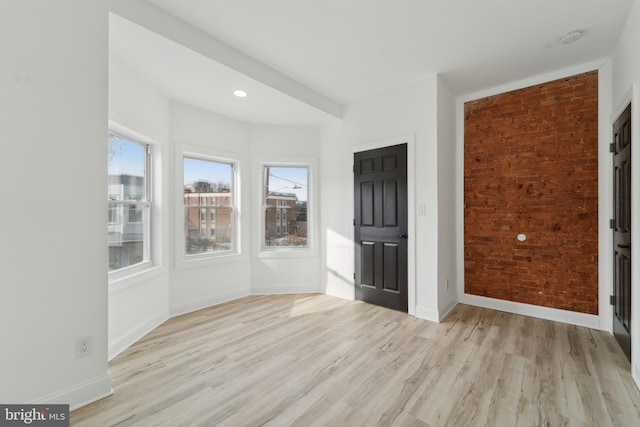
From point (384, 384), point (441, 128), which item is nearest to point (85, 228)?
point (384, 384)

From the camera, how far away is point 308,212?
4.56 m

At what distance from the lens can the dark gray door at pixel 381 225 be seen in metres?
3.59

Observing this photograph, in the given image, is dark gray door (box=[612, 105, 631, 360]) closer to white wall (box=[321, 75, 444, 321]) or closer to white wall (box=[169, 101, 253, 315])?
white wall (box=[321, 75, 444, 321])

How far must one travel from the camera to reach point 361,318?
3.40m

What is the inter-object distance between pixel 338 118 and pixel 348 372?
3243 millimetres

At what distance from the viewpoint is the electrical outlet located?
184cm

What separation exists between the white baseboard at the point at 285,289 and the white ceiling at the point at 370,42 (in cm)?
265

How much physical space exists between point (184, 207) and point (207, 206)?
331 millimetres

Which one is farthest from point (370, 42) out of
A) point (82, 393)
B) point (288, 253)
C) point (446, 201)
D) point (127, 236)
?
point (82, 393)

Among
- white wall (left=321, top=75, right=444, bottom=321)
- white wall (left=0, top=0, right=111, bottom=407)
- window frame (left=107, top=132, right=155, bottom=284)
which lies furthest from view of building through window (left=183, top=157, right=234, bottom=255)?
white wall (left=0, top=0, right=111, bottom=407)

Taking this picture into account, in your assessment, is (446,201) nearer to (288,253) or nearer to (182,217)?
(288,253)

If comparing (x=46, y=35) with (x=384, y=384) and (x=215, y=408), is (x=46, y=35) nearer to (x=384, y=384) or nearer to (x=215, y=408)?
(x=215, y=408)

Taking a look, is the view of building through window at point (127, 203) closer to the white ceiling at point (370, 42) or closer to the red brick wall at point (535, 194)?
the white ceiling at point (370, 42)

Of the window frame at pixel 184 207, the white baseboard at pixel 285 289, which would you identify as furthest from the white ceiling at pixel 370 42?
the white baseboard at pixel 285 289
